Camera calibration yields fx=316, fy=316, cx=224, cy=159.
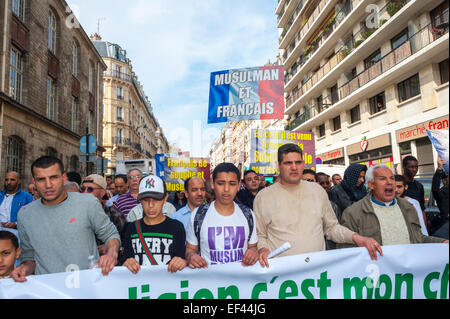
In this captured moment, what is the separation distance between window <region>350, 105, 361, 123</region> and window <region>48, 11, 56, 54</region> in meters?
18.9

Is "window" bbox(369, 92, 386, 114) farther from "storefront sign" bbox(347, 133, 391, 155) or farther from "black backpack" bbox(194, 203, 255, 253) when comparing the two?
"black backpack" bbox(194, 203, 255, 253)

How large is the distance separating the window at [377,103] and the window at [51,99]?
18516 millimetres

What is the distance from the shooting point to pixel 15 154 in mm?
13602

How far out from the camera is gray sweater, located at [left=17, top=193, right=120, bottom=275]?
2.41 m

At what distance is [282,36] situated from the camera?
35281mm

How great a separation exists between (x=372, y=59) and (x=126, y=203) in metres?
19.0

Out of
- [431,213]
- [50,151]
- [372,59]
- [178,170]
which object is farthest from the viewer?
[372,59]

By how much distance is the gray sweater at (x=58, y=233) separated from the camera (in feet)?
7.89

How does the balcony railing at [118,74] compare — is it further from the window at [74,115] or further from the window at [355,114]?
the window at [355,114]

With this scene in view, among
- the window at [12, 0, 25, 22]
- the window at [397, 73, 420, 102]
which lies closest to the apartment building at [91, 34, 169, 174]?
the window at [12, 0, 25, 22]

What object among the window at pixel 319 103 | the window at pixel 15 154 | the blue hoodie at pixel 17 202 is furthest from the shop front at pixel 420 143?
the window at pixel 15 154

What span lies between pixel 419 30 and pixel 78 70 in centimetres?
2015

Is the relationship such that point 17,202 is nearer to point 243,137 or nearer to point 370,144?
point 370,144

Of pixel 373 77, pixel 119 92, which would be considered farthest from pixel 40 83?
pixel 119 92
